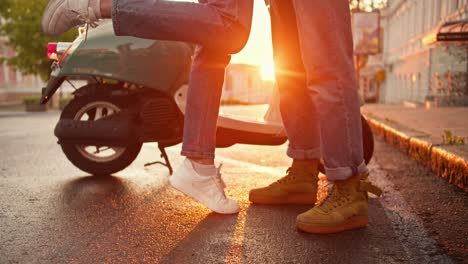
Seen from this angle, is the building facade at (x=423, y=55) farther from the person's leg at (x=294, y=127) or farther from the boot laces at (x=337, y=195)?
the boot laces at (x=337, y=195)

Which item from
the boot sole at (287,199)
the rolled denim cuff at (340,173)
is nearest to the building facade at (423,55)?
the boot sole at (287,199)

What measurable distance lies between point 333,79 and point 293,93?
1.72ft

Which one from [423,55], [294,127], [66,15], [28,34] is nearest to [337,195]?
[294,127]

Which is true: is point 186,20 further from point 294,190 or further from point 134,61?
point 134,61

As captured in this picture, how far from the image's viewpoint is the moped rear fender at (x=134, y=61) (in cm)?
359

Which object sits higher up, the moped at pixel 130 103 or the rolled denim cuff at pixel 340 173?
the moped at pixel 130 103

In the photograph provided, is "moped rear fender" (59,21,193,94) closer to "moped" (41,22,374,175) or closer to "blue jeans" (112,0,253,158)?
"moped" (41,22,374,175)

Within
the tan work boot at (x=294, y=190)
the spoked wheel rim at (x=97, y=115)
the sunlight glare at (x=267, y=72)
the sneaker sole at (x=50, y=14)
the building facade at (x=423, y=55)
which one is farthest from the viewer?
the building facade at (x=423, y=55)

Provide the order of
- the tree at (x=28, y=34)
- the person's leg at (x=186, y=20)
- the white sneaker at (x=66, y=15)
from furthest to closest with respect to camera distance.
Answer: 1. the tree at (x=28, y=34)
2. the white sneaker at (x=66, y=15)
3. the person's leg at (x=186, y=20)

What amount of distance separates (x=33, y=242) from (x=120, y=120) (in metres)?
1.51

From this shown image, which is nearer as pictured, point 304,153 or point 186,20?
point 186,20

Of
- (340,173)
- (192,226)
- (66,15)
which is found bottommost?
(192,226)

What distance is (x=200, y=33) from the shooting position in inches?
92.5

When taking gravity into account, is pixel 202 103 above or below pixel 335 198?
above
